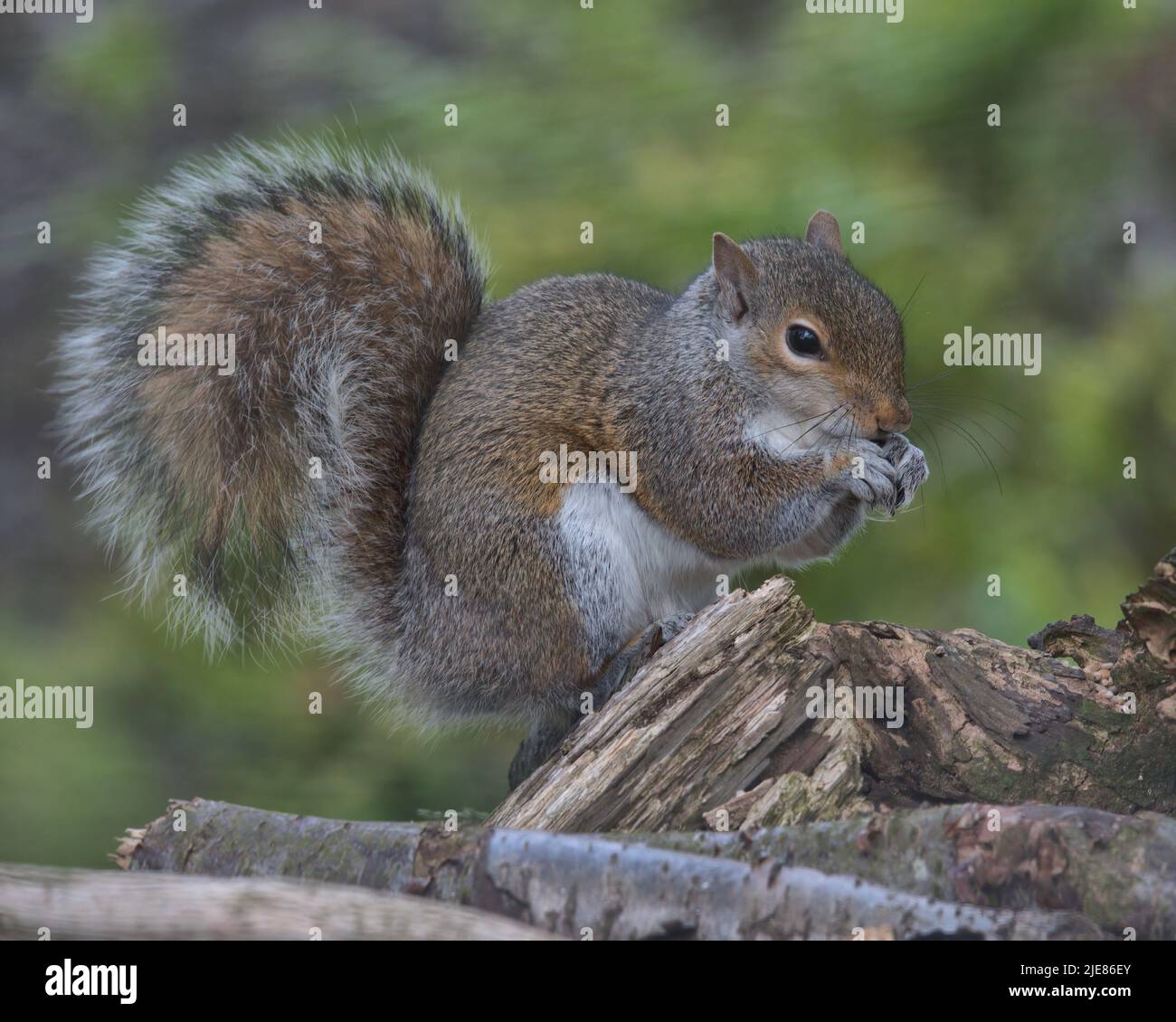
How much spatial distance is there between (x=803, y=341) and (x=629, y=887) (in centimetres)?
157

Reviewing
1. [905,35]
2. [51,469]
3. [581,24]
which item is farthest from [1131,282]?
[51,469]

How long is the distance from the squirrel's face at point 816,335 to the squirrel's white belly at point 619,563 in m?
0.42

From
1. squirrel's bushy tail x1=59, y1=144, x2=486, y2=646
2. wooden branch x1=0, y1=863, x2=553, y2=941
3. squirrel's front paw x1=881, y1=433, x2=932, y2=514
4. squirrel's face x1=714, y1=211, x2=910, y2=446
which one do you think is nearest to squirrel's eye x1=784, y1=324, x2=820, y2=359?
squirrel's face x1=714, y1=211, x2=910, y2=446

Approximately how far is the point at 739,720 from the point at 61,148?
4584 millimetres

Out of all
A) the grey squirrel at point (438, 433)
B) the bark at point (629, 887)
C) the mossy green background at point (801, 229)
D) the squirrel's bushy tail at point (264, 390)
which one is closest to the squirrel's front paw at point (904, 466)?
the grey squirrel at point (438, 433)

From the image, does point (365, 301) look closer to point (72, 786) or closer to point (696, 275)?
point (696, 275)

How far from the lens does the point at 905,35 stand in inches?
164

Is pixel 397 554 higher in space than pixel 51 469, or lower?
lower

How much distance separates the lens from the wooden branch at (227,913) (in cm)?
164

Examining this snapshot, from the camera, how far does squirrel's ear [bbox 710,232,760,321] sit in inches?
119

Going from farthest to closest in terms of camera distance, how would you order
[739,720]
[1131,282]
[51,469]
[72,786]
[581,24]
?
1. [51,469]
2. [581,24]
3. [1131,282]
4. [72,786]
5. [739,720]

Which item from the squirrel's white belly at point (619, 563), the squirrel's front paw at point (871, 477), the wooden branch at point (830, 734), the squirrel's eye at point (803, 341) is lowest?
the wooden branch at point (830, 734)

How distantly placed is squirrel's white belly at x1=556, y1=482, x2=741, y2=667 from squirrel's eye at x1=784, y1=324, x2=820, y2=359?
51cm

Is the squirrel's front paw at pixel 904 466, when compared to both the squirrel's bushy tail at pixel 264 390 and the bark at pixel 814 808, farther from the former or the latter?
the squirrel's bushy tail at pixel 264 390
